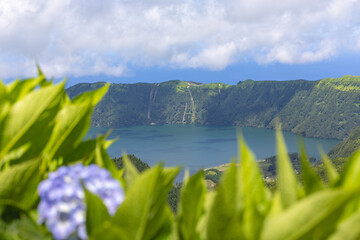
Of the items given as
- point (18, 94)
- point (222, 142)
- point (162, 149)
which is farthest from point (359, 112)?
point (18, 94)

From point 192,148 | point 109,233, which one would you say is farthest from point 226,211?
point 192,148

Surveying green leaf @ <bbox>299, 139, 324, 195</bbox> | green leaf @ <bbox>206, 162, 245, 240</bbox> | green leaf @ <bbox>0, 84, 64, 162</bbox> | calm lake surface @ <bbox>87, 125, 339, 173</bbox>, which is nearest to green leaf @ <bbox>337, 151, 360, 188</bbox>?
green leaf @ <bbox>299, 139, 324, 195</bbox>

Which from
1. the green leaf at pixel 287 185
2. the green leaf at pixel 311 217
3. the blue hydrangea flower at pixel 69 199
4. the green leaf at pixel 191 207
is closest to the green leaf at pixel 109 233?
the blue hydrangea flower at pixel 69 199

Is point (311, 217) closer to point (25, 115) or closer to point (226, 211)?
point (226, 211)

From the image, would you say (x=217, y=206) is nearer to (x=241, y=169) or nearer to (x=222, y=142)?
(x=241, y=169)

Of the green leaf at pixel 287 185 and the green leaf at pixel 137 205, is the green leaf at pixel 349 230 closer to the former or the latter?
the green leaf at pixel 287 185

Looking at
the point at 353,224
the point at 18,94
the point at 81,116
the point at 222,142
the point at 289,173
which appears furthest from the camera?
the point at 222,142
